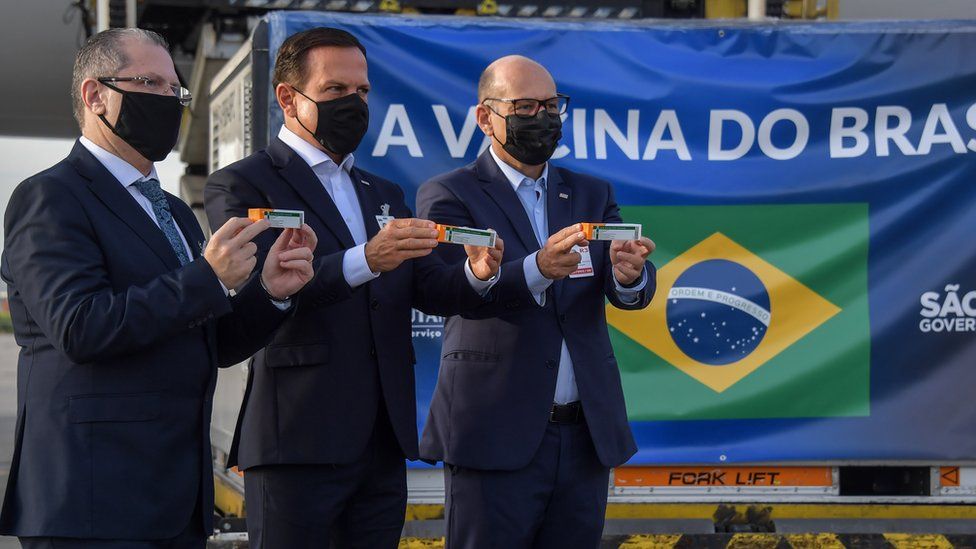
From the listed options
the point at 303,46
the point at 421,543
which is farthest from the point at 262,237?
the point at 421,543

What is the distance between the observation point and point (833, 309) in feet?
14.3

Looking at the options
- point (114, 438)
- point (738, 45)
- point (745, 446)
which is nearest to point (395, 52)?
point (738, 45)

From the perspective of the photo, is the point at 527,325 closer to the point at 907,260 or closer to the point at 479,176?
the point at 479,176

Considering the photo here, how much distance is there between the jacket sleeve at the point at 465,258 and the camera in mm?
2850

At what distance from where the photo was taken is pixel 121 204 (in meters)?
2.25

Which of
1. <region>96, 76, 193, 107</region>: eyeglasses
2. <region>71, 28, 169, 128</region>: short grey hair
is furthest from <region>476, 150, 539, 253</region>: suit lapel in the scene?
<region>71, 28, 169, 128</region>: short grey hair

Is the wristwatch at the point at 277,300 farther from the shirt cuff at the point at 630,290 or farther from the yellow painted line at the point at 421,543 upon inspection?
the yellow painted line at the point at 421,543

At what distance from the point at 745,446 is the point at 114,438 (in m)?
2.74

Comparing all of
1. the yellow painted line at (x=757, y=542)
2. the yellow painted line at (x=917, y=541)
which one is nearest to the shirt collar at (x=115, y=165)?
the yellow painted line at (x=757, y=542)

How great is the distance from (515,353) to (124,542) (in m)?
1.14

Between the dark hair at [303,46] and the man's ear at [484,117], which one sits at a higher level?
the dark hair at [303,46]

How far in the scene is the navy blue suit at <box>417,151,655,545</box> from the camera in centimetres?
293

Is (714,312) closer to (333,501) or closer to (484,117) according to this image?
(484,117)

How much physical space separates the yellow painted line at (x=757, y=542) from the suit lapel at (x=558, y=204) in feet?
5.32
